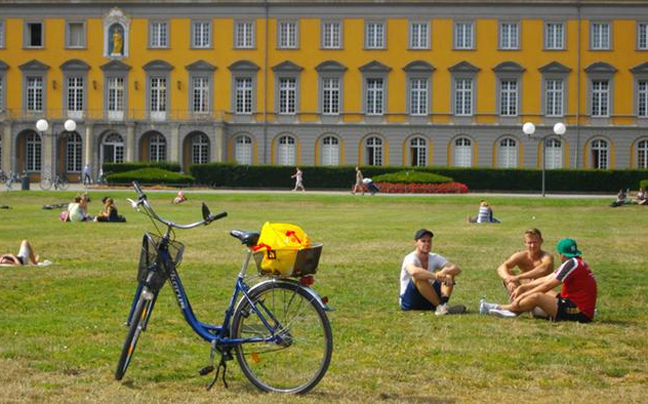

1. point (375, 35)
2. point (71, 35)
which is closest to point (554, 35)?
point (375, 35)

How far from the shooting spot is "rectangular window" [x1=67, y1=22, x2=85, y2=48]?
65875 mm

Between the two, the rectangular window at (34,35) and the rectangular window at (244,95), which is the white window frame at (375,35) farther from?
the rectangular window at (34,35)

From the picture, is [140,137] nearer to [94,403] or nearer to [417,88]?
[417,88]

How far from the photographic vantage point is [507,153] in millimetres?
64312

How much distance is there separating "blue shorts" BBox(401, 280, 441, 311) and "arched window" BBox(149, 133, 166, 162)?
53119 mm

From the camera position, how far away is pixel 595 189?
2318 inches

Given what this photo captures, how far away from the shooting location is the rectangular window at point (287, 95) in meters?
65.0

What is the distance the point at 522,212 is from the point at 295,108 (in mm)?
28318

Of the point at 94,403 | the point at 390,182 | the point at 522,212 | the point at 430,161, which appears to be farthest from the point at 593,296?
the point at 430,161

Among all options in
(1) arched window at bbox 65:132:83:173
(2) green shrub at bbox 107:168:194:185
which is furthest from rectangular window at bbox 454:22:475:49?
(1) arched window at bbox 65:132:83:173

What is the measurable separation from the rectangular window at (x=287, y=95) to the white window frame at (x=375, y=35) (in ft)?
16.0

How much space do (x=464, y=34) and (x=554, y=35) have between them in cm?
515

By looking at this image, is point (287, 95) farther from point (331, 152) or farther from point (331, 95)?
point (331, 152)

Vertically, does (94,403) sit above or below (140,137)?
below
